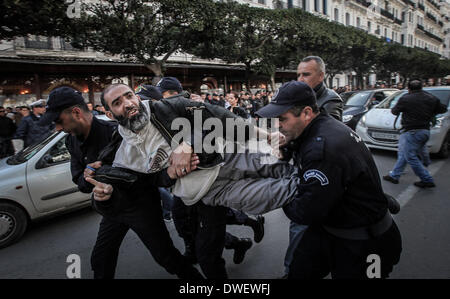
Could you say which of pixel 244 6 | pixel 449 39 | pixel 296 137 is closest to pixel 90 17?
pixel 244 6

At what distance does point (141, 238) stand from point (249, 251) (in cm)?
131

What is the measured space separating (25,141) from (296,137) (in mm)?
6733

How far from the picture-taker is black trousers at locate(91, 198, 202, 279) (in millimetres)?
2072

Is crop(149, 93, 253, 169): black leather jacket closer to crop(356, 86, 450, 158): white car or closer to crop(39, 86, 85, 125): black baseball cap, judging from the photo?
crop(39, 86, 85, 125): black baseball cap

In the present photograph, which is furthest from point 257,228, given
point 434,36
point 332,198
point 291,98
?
point 434,36

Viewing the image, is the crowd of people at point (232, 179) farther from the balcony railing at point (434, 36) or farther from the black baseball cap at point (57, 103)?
the balcony railing at point (434, 36)

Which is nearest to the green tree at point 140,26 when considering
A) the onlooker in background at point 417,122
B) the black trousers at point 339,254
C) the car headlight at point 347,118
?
the car headlight at point 347,118

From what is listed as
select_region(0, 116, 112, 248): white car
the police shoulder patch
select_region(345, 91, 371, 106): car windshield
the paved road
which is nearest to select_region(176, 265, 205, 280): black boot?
the paved road

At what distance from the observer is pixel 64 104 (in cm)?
209

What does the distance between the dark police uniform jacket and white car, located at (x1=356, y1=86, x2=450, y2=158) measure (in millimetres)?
4779

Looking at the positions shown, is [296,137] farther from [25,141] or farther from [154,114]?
[25,141]

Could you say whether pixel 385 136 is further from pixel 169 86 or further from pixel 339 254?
pixel 339 254

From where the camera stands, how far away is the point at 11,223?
3.41 m
